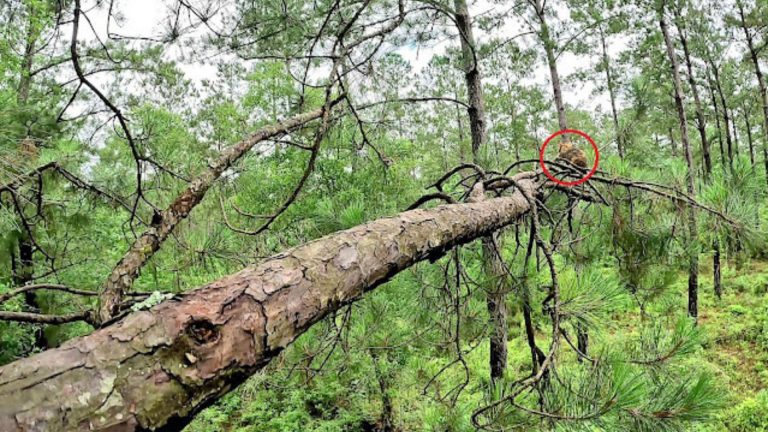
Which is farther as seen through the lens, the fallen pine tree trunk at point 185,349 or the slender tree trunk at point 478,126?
the slender tree trunk at point 478,126

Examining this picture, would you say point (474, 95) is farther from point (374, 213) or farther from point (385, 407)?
point (385, 407)

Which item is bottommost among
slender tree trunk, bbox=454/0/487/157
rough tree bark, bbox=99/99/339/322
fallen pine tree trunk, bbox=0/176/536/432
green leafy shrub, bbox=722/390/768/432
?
green leafy shrub, bbox=722/390/768/432

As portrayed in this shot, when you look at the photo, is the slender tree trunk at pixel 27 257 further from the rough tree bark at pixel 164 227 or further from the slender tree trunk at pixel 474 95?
the slender tree trunk at pixel 474 95

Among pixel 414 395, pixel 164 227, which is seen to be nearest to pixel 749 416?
pixel 414 395

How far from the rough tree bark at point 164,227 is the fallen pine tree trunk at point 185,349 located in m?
0.42

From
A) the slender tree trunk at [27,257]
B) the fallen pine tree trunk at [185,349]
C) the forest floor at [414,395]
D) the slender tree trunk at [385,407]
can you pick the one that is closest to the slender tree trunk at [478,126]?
the forest floor at [414,395]

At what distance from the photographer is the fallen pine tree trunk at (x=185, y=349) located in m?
0.53

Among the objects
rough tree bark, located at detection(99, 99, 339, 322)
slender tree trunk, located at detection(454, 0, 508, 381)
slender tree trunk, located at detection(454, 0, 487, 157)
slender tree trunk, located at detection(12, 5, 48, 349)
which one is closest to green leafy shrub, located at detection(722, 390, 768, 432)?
slender tree trunk, located at detection(454, 0, 508, 381)

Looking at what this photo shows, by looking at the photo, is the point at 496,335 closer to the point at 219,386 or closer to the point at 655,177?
the point at 655,177

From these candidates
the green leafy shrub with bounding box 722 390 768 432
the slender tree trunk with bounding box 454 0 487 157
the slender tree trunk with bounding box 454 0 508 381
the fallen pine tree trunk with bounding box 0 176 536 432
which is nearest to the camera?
the fallen pine tree trunk with bounding box 0 176 536 432

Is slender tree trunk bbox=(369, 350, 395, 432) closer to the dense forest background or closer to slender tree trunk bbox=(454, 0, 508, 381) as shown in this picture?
the dense forest background

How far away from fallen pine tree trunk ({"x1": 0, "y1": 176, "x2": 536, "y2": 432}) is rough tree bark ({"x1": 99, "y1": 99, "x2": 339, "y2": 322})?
1.38ft

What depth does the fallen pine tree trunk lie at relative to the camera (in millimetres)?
525

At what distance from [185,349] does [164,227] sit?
0.80 metres
